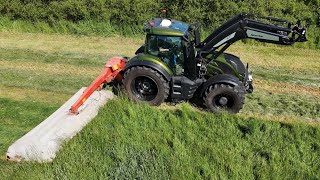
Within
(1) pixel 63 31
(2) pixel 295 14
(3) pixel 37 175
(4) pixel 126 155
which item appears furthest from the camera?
(1) pixel 63 31

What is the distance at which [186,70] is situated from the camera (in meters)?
9.30

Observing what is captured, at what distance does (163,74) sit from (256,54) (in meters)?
5.24

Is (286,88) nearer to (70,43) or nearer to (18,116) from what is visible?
(18,116)

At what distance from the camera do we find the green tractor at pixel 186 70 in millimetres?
8875

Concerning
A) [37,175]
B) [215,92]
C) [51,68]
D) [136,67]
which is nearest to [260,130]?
[215,92]

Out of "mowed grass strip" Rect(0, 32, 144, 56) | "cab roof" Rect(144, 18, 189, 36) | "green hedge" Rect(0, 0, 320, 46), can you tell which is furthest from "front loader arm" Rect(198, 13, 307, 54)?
"green hedge" Rect(0, 0, 320, 46)

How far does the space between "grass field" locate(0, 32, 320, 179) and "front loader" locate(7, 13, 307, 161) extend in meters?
0.38

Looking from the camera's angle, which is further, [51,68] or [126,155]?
[51,68]

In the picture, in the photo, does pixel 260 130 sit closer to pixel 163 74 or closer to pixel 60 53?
pixel 163 74

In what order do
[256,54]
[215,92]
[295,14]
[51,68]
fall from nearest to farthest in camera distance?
[215,92], [51,68], [256,54], [295,14]

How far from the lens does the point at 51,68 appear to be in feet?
40.0

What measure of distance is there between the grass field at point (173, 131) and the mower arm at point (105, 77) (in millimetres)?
512

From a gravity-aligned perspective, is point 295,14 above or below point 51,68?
above

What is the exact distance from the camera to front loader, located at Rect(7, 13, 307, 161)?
28.6 feet
